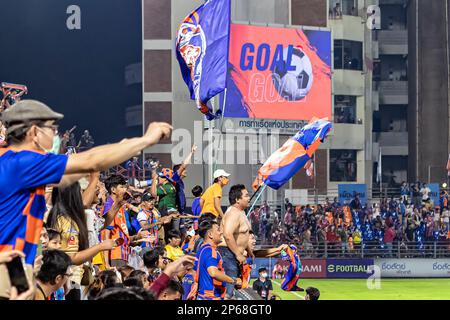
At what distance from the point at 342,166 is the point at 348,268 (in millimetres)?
23622

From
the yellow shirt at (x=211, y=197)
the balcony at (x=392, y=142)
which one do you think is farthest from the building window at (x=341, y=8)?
the yellow shirt at (x=211, y=197)

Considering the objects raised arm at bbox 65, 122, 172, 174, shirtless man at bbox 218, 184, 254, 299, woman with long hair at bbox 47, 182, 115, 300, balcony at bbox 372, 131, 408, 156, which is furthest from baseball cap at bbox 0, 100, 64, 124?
balcony at bbox 372, 131, 408, 156

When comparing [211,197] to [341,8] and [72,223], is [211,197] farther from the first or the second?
[341,8]

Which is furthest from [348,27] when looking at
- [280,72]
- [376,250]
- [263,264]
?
[263,264]

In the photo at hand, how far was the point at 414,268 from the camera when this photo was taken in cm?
3984

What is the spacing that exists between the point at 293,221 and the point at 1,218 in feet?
124

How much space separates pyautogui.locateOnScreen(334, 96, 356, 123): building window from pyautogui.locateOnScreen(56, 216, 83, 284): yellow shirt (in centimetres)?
5434

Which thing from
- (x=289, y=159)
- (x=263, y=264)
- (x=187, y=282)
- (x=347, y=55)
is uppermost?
(x=347, y=55)

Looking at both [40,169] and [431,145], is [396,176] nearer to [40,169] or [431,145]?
[431,145]

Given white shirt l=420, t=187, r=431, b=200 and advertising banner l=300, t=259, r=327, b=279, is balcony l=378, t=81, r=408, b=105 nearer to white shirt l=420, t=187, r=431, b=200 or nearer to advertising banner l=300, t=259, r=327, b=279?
white shirt l=420, t=187, r=431, b=200

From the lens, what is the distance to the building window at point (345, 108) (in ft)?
206

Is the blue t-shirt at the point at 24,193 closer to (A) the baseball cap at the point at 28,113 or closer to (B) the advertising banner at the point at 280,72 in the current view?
(A) the baseball cap at the point at 28,113

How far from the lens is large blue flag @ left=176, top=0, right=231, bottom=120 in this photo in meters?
19.6

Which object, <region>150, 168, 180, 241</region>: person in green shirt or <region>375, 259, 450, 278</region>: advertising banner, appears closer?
<region>150, 168, 180, 241</region>: person in green shirt
